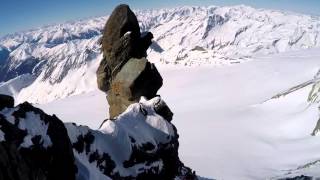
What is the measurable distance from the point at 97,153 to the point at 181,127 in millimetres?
117511

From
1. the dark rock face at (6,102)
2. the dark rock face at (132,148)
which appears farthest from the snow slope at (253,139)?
the dark rock face at (6,102)

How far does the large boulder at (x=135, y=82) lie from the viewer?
53562 mm

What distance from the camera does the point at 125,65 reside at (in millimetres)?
55688

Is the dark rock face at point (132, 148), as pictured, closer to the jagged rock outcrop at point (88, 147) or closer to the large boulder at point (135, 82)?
the jagged rock outcrop at point (88, 147)

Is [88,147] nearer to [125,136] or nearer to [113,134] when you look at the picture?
[113,134]

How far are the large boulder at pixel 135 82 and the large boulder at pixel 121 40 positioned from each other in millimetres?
2901

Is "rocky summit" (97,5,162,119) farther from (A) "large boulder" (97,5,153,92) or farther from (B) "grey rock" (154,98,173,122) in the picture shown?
(B) "grey rock" (154,98,173,122)

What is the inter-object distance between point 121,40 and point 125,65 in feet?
12.0

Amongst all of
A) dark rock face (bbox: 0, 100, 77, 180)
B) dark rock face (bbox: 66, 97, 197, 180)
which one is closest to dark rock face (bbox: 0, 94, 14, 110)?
dark rock face (bbox: 0, 100, 77, 180)

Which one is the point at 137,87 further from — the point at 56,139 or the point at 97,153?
the point at 56,139

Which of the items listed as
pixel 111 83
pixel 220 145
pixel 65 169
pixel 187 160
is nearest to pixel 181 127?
pixel 220 145

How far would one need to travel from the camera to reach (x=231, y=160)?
102062 mm

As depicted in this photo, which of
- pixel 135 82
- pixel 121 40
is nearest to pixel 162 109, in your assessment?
pixel 135 82

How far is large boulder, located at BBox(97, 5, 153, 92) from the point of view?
5772 centimetres
